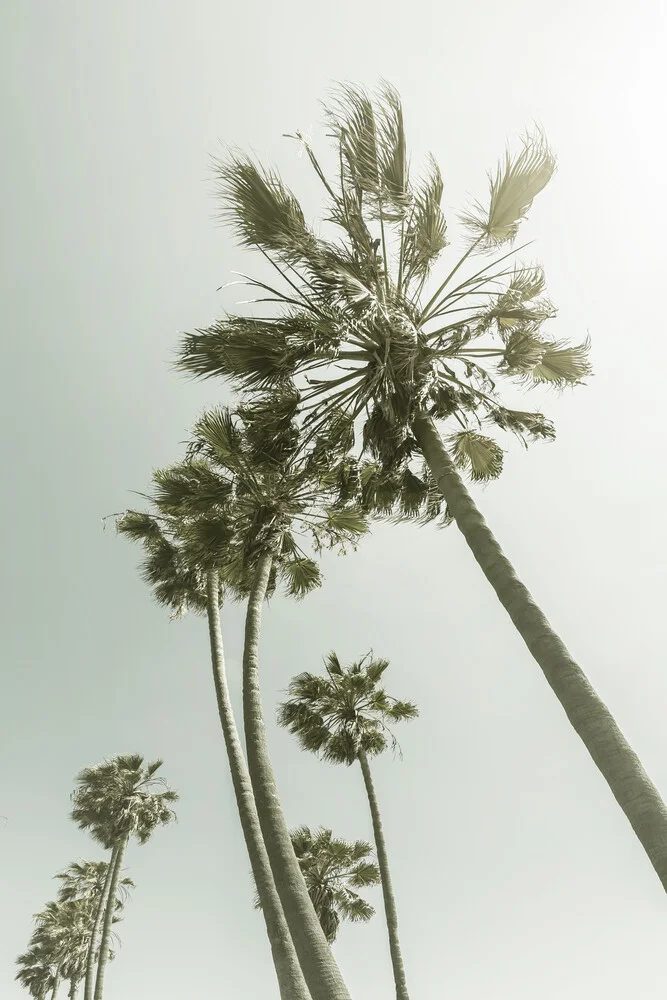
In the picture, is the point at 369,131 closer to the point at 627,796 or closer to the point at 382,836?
the point at 627,796

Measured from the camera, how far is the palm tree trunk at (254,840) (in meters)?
7.70

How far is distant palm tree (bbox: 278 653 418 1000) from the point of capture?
18703mm

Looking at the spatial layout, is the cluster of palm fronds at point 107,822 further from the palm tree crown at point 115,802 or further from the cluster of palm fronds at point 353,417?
Result: the cluster of palm fronds at point 353,417

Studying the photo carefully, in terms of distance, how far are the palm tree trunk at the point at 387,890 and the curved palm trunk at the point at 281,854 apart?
33.3 feet

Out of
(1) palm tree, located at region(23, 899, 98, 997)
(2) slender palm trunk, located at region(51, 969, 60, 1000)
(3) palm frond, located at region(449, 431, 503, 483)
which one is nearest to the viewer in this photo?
(3) palm frond, located at region(449, 431, 503, 483)

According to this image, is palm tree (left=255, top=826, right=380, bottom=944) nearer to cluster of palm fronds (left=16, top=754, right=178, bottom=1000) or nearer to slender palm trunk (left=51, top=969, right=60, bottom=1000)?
cluster of palm fronds (left=16, top=754, right=178, bottom=1000)

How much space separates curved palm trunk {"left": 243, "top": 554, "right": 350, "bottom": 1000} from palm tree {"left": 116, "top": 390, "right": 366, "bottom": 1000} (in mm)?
12

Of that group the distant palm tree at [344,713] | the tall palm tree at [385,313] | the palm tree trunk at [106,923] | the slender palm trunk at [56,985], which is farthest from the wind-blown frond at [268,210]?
the slender palm trunk at [56,985]

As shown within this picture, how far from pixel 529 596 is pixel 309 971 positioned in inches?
188

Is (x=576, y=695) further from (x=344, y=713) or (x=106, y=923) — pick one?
(x=106, y=923)

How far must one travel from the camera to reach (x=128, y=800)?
25.5 metres

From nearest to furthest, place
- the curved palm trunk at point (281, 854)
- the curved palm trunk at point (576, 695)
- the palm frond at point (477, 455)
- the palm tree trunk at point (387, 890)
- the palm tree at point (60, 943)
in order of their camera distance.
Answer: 1. the curved palm trunk at point (576, 695)
2. the curved palm trunk at point (281, 854)
3. the palm frond at point (477, 455)
4. the palm tree trunk at point (387, 890)
5. the palm tree at point (60, 943)

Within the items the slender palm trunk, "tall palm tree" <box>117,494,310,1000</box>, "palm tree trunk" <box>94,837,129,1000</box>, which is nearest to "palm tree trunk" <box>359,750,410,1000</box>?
"tall palm tree" <box>117,494,310,1000</box>

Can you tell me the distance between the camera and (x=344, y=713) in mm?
19016
